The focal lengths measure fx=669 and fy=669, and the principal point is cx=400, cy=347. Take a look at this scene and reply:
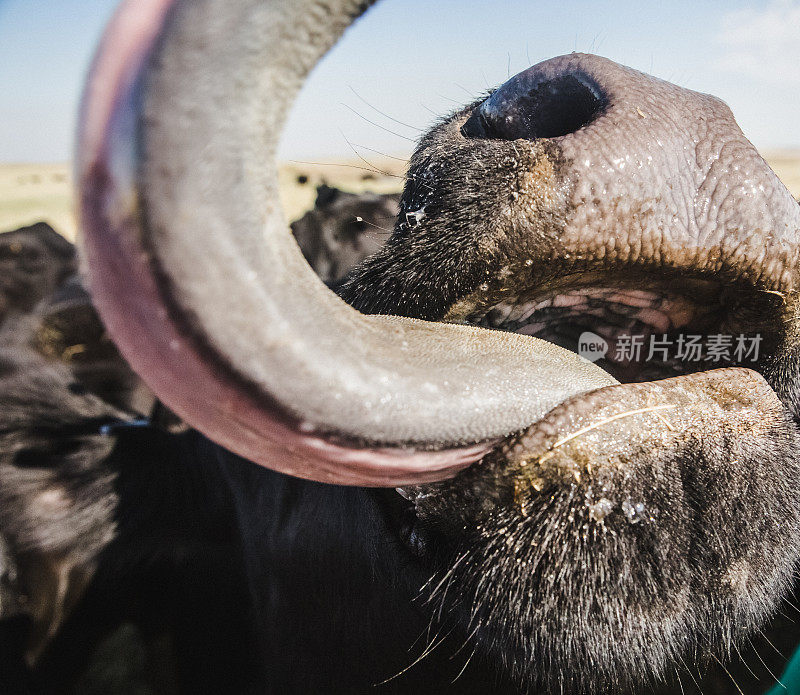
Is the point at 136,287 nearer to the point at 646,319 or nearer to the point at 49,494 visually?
the point at 646,319

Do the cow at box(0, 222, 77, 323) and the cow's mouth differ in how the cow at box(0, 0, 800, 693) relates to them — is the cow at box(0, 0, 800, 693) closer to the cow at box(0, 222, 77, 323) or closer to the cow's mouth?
the cow's mouth

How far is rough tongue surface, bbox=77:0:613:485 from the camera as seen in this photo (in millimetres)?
552

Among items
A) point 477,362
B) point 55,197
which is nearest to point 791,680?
point 477,362

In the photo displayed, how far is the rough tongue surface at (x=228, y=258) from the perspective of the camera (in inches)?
21.7

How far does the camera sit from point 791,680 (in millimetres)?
1965

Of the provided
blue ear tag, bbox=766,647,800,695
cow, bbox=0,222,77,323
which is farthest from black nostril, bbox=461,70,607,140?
cow, bbox=0,222,77,323

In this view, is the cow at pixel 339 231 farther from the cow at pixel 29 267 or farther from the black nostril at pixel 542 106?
the black nostril at pixel 542 106

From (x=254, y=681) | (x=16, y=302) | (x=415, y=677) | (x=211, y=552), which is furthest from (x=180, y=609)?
(x=16, y=302)

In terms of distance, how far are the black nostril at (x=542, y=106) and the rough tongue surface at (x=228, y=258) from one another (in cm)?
63

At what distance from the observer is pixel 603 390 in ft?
3.20

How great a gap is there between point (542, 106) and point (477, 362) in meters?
0.58

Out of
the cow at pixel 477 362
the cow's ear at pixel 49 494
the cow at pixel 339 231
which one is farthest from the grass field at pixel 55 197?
the cow at pixel 477 362

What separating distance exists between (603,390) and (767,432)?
36 centimetres

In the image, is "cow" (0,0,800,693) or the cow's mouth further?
the cow's mouth
